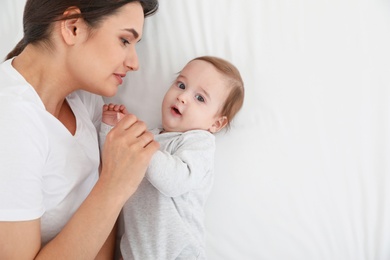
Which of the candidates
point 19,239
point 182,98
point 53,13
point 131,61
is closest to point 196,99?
point 182,98

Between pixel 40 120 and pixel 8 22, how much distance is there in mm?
826

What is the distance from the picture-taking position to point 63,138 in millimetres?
1091

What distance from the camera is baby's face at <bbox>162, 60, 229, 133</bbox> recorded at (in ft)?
4.18

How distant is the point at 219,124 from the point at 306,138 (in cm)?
29

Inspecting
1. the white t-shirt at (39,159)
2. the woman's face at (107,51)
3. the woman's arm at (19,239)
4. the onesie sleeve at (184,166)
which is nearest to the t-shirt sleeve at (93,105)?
the white t-shirt at (39,159)

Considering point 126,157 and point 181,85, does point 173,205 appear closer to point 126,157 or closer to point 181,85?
point 126,157

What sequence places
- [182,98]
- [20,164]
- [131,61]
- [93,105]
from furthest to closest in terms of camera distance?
[93,105]
[182,98]
[131,61]
[20,164]

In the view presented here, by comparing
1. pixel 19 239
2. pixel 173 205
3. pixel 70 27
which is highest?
pixel 70 27

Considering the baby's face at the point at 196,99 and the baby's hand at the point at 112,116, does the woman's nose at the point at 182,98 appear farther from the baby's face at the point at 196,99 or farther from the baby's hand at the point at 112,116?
the baby's hand at the point at 112,116

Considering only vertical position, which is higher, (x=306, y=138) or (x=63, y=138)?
(x=63, y=138)

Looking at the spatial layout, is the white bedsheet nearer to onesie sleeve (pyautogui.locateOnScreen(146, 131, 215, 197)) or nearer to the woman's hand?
onesie sleeve (pyautogui.locateOnScreen(146, 131, 215, 197))

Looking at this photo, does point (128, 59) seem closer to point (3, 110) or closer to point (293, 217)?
point (3, 110)

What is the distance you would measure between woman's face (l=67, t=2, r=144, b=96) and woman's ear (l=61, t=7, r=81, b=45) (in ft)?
0.07

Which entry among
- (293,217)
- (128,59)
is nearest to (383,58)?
(293,217)
